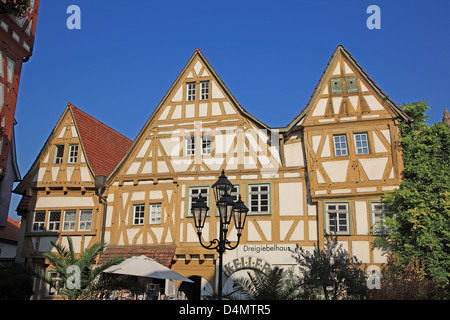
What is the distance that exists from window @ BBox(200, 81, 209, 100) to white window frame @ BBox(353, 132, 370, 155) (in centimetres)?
641

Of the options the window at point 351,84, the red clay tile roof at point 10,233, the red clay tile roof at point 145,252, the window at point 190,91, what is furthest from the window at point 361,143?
the red clay tile roof at point 10,233

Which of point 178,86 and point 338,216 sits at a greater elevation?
point 178,86

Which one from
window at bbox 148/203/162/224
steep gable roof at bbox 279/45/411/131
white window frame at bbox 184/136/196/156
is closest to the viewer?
steep gable roof at bbox 279/45/411/131

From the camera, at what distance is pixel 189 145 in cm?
1953

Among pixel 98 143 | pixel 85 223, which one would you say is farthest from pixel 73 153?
pixel 85 223

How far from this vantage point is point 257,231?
17547 mm

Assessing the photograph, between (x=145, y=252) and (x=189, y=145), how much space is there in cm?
475

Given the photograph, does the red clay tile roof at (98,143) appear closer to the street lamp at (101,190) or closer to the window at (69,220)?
the street lamp at (101,190)

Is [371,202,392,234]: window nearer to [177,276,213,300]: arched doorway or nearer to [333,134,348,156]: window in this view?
[333,134,348,156]: window

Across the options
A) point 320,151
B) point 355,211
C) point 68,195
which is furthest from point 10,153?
point 355,211

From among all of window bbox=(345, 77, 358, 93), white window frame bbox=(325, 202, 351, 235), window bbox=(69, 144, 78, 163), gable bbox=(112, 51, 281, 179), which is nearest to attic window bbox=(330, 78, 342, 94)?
window bbox=(345, 77, 358, 93)

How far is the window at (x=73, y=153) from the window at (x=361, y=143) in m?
11.7

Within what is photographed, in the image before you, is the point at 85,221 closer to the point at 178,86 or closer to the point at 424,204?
the point at 178,86

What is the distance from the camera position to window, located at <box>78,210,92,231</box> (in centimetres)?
1928
